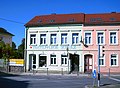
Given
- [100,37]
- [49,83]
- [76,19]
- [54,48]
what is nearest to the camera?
[49,83]

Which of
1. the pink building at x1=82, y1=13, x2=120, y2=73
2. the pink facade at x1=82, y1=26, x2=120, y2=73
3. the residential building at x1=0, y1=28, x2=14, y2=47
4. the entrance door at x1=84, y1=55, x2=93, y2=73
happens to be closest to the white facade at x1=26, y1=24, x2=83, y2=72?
the entrance door at x1=84, y1=55, x2=93, y2=73

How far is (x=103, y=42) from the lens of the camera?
42.0 m

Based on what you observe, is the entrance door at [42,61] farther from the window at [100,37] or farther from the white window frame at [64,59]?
the window at [100,37]

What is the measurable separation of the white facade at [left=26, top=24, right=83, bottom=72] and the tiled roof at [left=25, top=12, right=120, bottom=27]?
84 centimetres

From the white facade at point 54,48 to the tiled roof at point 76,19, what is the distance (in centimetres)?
84

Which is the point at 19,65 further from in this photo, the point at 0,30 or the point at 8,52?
the point at 0,30

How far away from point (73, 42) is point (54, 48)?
3219 millimetres

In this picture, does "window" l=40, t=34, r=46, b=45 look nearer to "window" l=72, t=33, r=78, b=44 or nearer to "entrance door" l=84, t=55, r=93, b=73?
"window" l=72, t=33, r=78, b=44

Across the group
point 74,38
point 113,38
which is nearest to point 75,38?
point 74,38

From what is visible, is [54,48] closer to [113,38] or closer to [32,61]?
[32,61]

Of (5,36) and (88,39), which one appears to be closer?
(88,39)

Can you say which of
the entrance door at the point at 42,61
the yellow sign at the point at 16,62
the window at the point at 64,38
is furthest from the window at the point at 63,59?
the yellow sign at the point at 16,62

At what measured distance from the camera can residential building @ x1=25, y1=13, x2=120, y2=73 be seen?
41.6 meters

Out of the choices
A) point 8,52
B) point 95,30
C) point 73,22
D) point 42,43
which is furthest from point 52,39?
point 8,52
